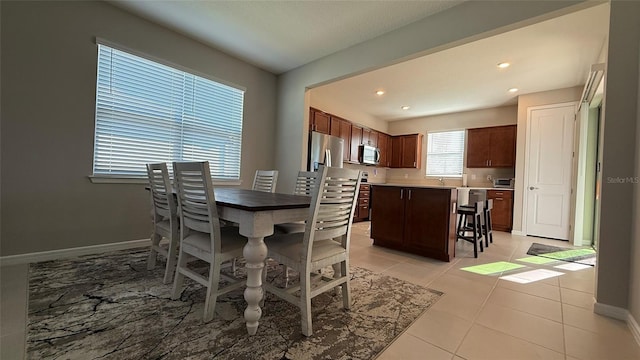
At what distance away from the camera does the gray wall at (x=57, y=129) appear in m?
2.30

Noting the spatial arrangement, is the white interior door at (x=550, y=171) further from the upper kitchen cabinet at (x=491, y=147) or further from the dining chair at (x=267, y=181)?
the dining chair at (x=267, y=181)

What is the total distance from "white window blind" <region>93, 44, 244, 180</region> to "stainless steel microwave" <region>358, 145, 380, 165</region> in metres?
2.99

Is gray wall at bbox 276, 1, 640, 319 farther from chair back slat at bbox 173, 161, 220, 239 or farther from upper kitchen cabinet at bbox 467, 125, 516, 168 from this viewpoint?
upper kitchen cabinet at bbox 467, 125, 516, 168

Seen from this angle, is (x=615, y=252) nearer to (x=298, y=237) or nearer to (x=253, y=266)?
(x=298, y=237)

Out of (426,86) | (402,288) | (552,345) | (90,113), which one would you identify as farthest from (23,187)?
(426,86)

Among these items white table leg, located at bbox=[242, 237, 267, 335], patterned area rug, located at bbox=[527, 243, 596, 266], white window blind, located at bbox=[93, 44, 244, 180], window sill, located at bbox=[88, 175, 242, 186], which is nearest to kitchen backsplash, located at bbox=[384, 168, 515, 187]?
patterned area rug, located at bbox=[527, 243, 596, 266]

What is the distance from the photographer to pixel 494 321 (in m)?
1.69

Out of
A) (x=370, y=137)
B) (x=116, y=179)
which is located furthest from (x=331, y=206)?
(x=370, y=137)

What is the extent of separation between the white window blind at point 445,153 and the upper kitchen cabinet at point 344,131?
89.8 inches

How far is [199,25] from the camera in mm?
3045

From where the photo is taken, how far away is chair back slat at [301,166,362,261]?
1.45 metres

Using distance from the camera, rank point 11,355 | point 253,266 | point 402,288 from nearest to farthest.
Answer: point 11,355 → point 253,266 → point 402,288

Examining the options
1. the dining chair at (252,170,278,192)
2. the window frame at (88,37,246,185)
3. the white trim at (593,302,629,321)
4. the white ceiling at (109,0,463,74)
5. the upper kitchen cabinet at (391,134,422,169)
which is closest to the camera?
the white trim at (593,302,629,321)

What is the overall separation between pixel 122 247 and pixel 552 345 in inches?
153
